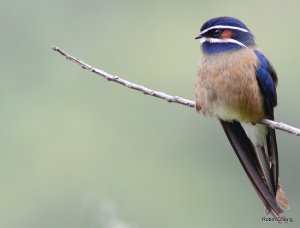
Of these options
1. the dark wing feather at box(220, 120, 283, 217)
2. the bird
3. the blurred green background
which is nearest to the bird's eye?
the bird

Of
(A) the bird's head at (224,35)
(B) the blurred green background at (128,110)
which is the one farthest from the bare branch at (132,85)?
(B) the blurred green background at (128,110)

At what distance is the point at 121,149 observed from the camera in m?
36.7

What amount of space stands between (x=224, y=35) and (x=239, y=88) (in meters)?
0.48

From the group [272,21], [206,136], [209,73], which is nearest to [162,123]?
[206,136]

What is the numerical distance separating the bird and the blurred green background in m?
1.00

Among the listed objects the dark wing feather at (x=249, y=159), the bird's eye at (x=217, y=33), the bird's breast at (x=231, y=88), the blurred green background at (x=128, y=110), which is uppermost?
the blurred green background at (x=128, y=110)

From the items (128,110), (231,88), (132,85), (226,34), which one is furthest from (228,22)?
(128,110)

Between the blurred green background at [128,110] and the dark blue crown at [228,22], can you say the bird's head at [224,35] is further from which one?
the blurred green background at [128,110]

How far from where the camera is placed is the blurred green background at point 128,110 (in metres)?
26.1

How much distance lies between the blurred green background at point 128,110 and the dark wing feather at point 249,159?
981 millimetres

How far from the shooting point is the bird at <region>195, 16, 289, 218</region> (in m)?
9.46

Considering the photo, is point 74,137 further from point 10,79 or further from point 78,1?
point 78,1

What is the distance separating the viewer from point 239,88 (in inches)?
Result: 373

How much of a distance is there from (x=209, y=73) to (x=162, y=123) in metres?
32.7
